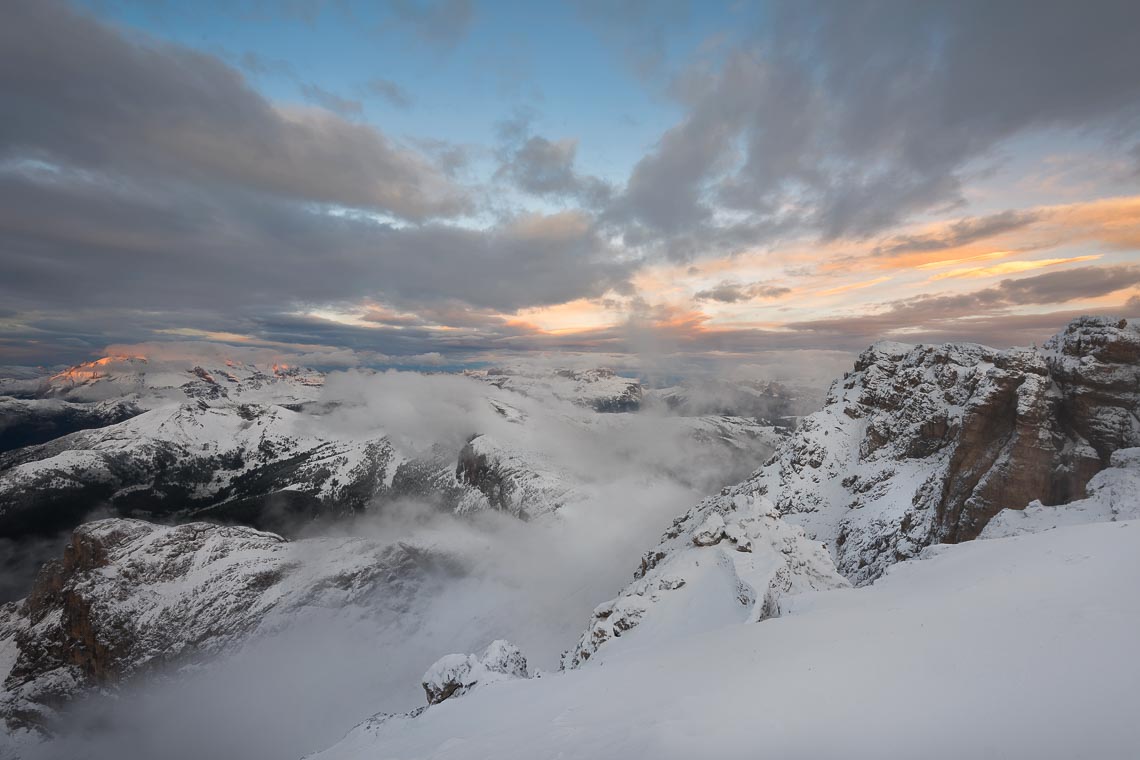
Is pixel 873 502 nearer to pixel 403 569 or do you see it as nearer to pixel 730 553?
pixel 730 553

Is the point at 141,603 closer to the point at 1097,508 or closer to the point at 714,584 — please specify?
the point at 714,584

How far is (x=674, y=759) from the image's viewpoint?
10664mm

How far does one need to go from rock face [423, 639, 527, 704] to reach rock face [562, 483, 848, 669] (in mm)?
4879

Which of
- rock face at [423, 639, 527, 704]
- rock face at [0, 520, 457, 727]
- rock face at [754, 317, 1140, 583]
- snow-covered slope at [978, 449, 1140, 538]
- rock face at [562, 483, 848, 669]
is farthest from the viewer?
rock face at [0, 520, 457, 727]

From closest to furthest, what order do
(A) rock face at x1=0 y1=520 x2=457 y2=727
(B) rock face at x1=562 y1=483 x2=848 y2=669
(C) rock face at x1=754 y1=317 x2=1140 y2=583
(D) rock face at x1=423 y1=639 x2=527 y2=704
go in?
(D) rock face at x1=423 y1=639 x2=527 y2=704, (B) rock face at x1=562 y1=483 x2=848 y2=669, (C) rock face at x1=754 y1=317 x2=1140 y2=583, (A) rock face at x1=0 y1=520 x2=457 y2=727

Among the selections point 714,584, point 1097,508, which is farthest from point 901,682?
point 1097,508

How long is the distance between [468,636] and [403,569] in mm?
42512

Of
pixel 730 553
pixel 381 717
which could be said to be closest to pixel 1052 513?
pixel 730 553

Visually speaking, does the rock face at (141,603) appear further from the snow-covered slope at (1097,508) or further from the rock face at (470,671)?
the snow-covered slope at (1097,508)

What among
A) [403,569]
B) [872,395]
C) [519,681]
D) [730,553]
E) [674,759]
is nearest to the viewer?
[674,759]

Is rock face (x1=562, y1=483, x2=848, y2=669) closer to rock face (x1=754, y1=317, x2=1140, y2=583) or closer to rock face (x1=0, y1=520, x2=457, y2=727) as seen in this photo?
rock face (x1=754, y1=317, x2=1140, y2=583)

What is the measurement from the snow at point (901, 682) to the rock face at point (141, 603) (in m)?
182

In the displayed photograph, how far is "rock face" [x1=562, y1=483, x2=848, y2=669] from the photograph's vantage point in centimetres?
3162

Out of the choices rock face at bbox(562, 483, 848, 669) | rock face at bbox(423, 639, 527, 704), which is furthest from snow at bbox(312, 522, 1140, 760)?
rock face at bbox(562, 483, 848, 669)
